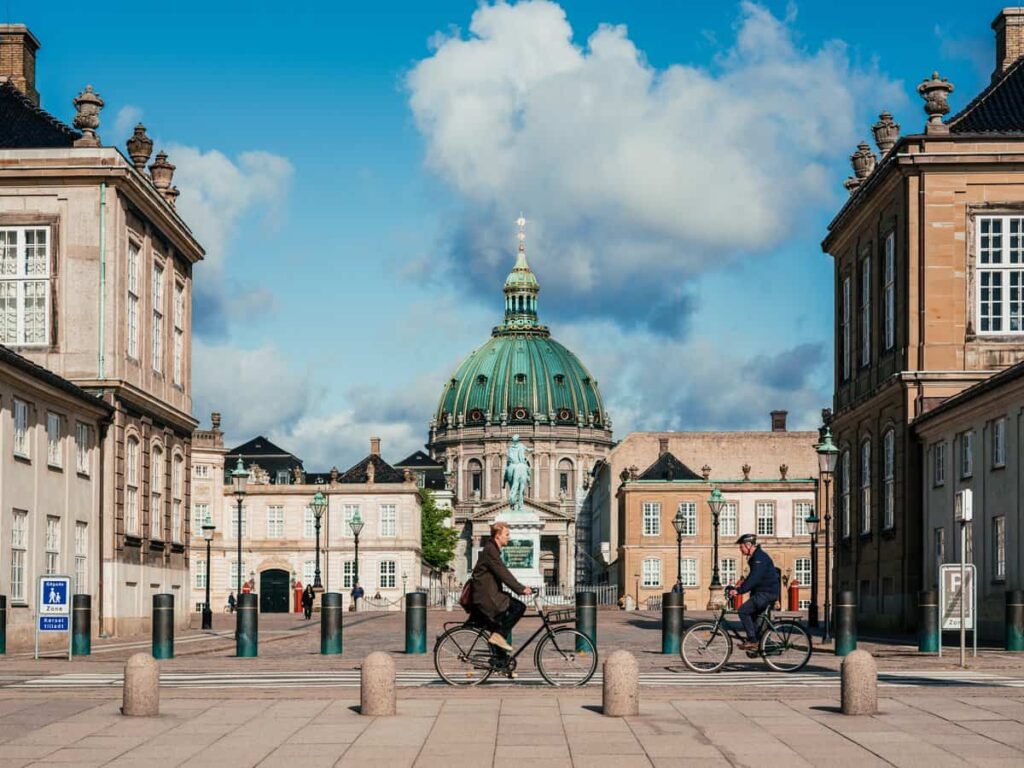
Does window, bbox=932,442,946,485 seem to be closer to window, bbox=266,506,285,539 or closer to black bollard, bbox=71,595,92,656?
black bollard, bbox=71,595,92,656

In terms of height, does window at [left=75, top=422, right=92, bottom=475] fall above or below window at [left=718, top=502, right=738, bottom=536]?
above

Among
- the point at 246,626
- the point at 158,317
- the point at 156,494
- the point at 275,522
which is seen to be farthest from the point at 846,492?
the point at 275,522

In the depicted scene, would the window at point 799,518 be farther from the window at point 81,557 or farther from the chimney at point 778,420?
→ the window at point 81,557

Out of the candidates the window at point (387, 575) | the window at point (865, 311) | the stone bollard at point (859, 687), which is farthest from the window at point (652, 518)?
the stone bollard at point (859, 687)

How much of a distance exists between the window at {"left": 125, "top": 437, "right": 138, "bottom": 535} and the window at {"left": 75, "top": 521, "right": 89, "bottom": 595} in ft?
10.1

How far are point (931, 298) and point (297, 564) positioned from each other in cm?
8665

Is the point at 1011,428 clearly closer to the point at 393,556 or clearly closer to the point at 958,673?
the point at 958,673

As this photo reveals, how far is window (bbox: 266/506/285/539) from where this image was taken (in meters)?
126

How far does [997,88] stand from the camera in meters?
48.1

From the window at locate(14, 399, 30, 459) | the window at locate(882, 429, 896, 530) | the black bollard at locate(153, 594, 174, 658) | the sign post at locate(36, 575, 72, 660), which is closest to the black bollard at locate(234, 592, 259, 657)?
the black bollard at locate(153, 594, 174, 658)

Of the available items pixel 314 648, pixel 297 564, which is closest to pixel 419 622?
pixel 314 648

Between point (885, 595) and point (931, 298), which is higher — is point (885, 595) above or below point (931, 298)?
below

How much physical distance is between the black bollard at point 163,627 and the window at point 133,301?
16827 millimetres

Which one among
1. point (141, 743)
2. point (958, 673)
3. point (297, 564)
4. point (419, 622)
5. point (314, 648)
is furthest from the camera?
point (297, 564)
